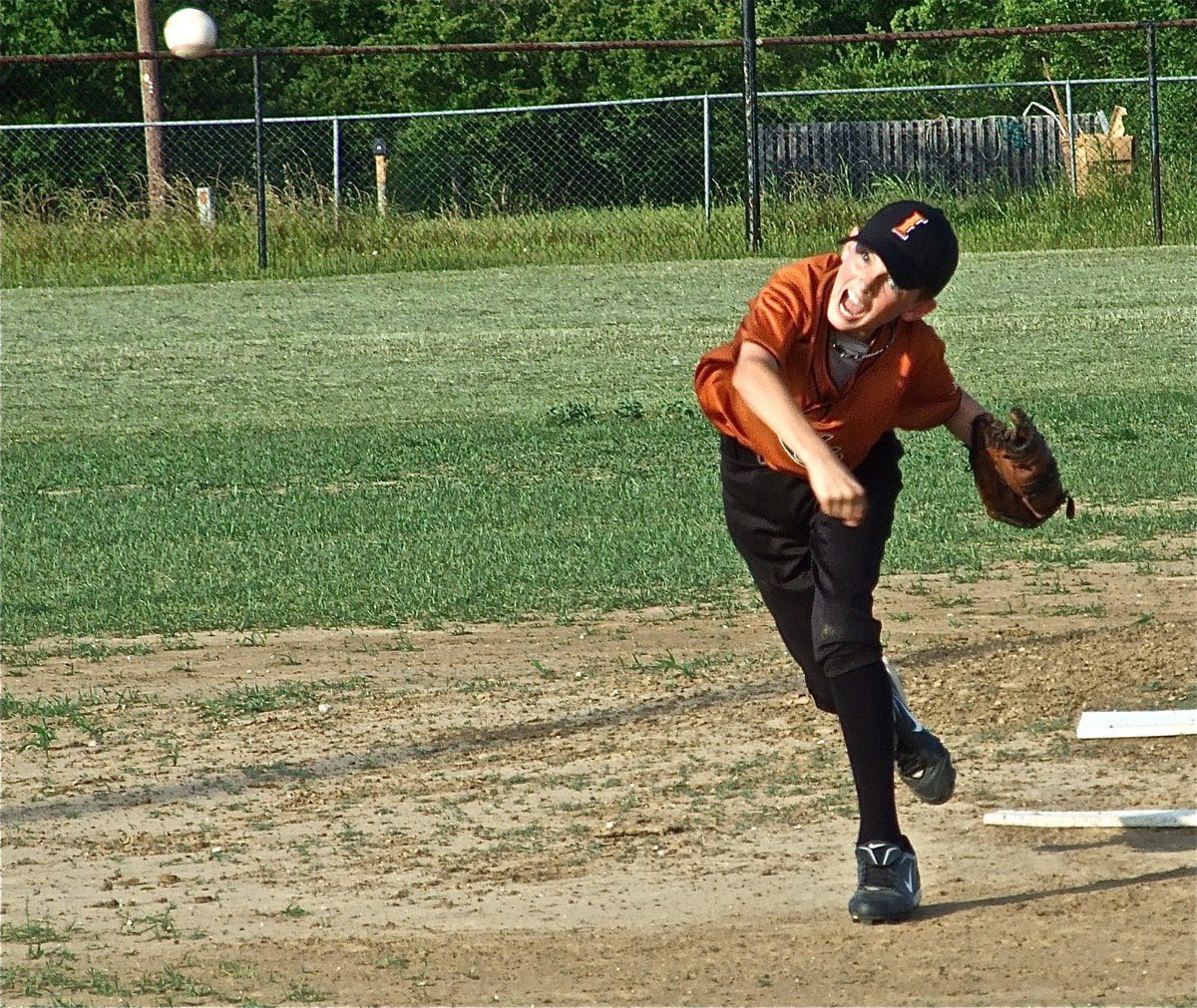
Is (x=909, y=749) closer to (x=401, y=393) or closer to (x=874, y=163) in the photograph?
(x=401, y=393)

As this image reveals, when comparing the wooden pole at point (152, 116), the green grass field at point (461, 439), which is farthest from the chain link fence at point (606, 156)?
the green grass field at point (461, 439)

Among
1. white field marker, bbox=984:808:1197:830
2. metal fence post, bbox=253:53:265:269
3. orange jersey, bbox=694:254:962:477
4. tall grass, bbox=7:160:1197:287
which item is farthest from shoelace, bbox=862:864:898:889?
tall grass, bbox=7:160:1197:287

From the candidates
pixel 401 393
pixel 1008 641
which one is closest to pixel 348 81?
pixel 401 393

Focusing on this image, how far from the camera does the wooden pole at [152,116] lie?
2244cm

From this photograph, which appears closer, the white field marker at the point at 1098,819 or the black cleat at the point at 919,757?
the black cleat at the point at 919,757

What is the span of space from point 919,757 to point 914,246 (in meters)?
1.21

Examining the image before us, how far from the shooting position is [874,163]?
2592cm

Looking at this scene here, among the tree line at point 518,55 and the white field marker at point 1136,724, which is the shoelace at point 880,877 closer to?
the white field marker at point 1136,724

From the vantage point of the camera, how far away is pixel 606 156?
78.3ft

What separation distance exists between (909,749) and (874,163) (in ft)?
72.9

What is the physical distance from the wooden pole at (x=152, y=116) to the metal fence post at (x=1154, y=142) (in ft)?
33.1

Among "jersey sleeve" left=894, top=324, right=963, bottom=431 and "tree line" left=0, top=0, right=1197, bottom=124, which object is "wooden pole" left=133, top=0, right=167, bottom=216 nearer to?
"tree line" left=0, top=0, right=1197, bottom=124

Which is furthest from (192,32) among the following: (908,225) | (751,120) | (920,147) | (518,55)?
(908,225)

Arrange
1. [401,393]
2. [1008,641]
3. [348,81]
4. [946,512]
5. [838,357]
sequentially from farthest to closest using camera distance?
1. [348,81]
2. [401,393]
3. [946,512]
4. [1008,641]
5. [838,357]
